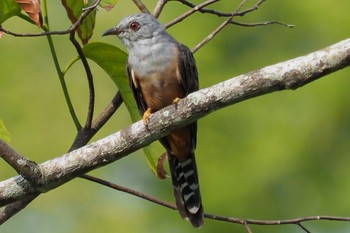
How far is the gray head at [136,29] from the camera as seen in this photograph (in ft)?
16.7

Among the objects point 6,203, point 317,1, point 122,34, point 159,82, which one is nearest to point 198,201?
point 159,82

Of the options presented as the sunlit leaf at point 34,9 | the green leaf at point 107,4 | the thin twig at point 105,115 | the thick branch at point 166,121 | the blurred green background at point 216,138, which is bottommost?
the blurred green background at point 216,138

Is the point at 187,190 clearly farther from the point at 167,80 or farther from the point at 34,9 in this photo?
the point at 34,9

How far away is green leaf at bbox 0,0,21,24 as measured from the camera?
12.4ft

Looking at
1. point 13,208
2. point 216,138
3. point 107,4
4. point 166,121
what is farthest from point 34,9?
point 216,138

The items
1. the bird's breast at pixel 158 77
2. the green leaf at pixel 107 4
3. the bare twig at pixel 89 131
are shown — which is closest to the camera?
the bare twig at pixel 89 131

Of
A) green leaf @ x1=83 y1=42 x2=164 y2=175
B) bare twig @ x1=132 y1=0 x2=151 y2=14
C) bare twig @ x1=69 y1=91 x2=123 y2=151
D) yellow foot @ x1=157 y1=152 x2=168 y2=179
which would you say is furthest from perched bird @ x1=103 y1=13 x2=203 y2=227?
bare twig @ x1=69 y1=91 x2=123 y2=151

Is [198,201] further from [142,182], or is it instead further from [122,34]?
[142,182]

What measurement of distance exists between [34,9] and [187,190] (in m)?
1.71

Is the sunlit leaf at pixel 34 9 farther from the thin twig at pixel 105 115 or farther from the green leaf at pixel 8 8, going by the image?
the thin twig at pixel 105 115

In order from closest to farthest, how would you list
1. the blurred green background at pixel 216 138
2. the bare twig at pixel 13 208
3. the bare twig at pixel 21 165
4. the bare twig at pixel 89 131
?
the bare twig at pixel 21 165
the bare twig at pixel 13 208
the bare twig at pixel 89 131
the blurred green background at pixel 216 138

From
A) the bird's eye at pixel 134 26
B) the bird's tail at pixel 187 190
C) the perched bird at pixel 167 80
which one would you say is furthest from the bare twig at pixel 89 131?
the bird's eye at pixel 134 26

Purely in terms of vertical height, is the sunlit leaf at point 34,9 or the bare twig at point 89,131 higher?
the sunlit leaf at point 34,9

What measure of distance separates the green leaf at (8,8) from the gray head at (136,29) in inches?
50.2
